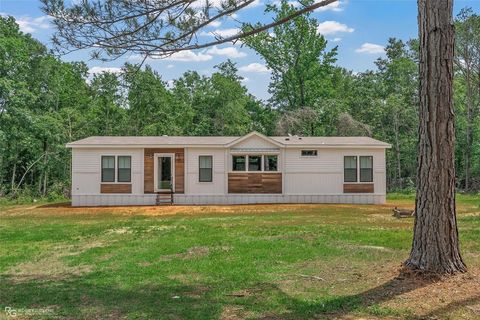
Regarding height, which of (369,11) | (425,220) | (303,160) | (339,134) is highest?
(369,11)

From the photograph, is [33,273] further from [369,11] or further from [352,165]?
[352,165]

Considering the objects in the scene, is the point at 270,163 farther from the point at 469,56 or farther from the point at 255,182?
the point at 469,56

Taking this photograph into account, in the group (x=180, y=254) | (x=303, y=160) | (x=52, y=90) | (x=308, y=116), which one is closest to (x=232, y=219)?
(x=180, y=254)

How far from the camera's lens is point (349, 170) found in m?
18.9

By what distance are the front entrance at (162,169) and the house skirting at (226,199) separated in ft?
1.89

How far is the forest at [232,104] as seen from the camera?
24.5 m

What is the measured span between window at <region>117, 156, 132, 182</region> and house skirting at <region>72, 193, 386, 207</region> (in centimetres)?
73

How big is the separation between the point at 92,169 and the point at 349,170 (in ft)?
36.4

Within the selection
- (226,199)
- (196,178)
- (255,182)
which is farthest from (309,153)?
(196,178)

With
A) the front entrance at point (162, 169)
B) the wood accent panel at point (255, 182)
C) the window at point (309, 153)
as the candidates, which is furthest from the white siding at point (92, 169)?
the window at point (309, 153)

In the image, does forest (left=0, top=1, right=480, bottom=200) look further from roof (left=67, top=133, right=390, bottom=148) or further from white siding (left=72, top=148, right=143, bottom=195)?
roof (left=67, top=133, right=390, bottom=148)

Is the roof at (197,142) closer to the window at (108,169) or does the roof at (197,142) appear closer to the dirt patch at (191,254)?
the window at (108,169)

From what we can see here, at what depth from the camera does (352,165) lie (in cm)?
1889

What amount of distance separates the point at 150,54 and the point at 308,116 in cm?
2214
